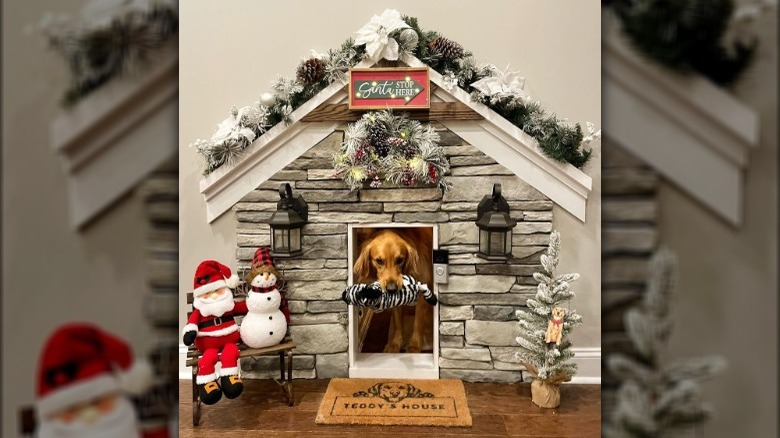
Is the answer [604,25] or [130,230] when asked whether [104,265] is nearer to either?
[130,230]

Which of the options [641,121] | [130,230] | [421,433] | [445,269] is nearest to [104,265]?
[130,230]

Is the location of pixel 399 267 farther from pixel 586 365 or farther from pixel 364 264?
pixel 586 365

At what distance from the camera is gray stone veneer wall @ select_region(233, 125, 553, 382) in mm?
2127

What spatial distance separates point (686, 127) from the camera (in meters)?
0.22

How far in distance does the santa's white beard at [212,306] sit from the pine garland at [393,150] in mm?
723

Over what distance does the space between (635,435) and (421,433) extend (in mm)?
1663

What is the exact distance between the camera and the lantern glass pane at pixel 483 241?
210 cm

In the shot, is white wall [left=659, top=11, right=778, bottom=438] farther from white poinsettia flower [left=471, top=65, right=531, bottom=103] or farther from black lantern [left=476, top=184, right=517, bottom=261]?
white poinsettia flower [left=471, top=65, right=531, bottom=103]

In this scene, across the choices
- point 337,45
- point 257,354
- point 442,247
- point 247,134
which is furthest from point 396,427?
point 337,45

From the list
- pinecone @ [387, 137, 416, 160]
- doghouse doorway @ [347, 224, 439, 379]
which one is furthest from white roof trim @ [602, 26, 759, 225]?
doghouse doorway @ [347, 224, 439, 379]

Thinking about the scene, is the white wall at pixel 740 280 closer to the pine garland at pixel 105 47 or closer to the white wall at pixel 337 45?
the pine garland at pixel 105 47

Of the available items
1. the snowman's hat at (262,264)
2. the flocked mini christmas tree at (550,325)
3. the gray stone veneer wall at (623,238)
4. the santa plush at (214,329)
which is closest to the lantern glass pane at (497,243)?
the flocked mini christmas tree at (550,325)

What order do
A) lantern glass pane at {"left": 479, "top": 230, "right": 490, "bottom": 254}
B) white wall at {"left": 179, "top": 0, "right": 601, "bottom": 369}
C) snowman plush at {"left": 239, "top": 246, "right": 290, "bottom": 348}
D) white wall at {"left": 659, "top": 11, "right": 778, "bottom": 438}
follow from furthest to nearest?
white wall at {"left": 179, "top": 0, "right": 601, "bottom": 369}, lantern glass pane at {"left": 479, "top": 230, "right": 490, "bottom": 254}, snowman plush at {"left": 239, "top": 246, "right": 290, "bottom": 348}, white wall at {"left": 659, "top": 11, "right": 778, "bottom": 438}

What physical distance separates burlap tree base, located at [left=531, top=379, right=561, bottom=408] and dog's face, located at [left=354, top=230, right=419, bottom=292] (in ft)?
2.28
